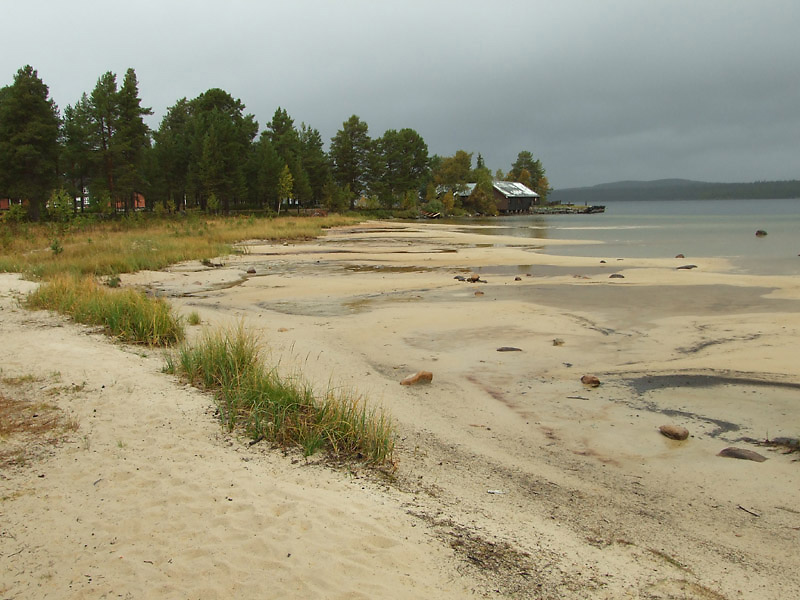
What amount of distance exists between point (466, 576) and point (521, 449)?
278cm

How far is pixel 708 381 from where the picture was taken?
9.00 metres

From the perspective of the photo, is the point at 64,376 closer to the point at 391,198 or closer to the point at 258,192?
the point at 258,192

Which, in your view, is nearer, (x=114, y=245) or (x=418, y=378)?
(x=418, y=378)

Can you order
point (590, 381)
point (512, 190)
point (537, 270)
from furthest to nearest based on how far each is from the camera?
point (512, 190)
point (537, 270)
point (590, 381)

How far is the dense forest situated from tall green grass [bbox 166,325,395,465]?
26971mm

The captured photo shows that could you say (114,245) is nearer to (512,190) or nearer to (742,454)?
(742,454)

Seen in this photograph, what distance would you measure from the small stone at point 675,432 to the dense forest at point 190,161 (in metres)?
31.3

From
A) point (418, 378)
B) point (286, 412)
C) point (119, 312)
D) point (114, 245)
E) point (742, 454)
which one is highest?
point (114, 245)

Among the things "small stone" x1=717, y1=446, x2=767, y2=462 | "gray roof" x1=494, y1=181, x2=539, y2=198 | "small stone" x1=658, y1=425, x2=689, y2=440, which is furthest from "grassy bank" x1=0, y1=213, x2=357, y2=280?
"gray roof" x1=494, y1=181, x2=539, y2=198

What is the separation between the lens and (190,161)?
213 feet

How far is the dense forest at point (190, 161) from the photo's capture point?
148 ft

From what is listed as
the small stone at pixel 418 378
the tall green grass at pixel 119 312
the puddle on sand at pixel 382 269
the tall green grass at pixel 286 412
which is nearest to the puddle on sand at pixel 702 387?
the small stone at pixel 418 378

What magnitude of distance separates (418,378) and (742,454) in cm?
432

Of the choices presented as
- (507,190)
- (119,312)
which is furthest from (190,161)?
(507,190)
